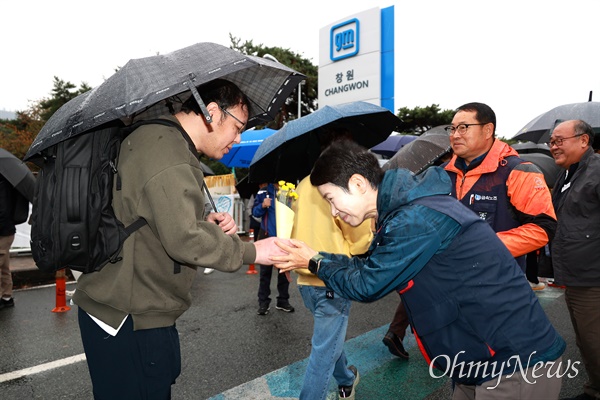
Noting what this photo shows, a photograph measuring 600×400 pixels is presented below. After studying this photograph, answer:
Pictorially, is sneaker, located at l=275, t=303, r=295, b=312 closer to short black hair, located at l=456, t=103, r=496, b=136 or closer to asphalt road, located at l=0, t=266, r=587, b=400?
→ asphalt road, located at l=0, t=266, r=587, b=400

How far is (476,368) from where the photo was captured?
1.75 meters

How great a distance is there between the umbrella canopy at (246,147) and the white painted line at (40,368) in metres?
4.95

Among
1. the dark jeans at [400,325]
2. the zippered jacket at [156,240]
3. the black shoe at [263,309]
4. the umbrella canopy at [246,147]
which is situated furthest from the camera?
the umbrella canopy at [246,147]

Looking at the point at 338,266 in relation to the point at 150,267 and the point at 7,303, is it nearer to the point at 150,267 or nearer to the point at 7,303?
the point at 150,267

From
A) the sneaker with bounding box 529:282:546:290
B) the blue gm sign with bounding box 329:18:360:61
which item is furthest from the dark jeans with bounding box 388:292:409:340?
the blue gm sign with bounding box 329:18:360:61

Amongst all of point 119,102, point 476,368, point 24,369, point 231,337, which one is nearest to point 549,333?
point 476,368

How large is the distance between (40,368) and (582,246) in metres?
4.94

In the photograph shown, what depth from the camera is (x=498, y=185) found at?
10.1 ft

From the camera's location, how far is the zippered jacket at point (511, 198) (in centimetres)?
281

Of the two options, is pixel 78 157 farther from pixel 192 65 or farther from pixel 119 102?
pixel 192 65

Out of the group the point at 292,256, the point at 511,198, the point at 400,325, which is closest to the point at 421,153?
the point at 400,325

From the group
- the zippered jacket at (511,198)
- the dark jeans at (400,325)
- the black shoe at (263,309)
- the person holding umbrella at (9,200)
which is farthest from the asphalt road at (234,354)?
the zippered jacket at (511,198)

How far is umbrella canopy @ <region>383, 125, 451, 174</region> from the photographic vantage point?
5.71m
